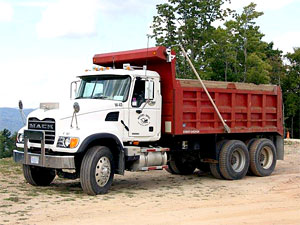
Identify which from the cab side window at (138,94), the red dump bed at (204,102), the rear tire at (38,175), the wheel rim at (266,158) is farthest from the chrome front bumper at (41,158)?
the wheel rim at (266,158)

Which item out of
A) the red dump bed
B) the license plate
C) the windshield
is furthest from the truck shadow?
the windshield

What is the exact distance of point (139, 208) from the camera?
8727 mm

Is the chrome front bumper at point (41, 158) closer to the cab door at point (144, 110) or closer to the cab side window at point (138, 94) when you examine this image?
the cab door at point (144, 110)

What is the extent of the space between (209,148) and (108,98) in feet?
12.1

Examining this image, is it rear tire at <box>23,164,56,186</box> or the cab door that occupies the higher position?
the cab door

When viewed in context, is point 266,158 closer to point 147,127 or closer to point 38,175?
point 147,127

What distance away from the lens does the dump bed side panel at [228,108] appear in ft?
38.8

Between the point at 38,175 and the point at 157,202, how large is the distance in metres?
3.26

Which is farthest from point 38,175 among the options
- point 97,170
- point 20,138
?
point 97,170

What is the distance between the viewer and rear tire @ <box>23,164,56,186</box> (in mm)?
10898

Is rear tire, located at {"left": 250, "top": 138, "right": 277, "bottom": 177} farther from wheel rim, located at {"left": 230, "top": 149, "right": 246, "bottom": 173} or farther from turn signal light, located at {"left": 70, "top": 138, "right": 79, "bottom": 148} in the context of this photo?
turn signal light, located at {"left": 70, "top": 138, "right": 79, "bottom": 148}

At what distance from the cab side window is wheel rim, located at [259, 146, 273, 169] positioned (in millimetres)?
5049

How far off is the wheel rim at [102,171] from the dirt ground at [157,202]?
0.42m

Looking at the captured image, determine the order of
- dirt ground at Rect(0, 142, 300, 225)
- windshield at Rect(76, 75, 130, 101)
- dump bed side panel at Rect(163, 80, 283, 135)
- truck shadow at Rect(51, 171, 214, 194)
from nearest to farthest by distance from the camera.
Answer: dirt ground at Rect(0, 142, 300, 225)
windshield at Rect(76, 75, 130, 101)
truck shadow at Rect(51, 171, 214, 194)
dump bed side panel at Rect(163, 80, 283, 135)
